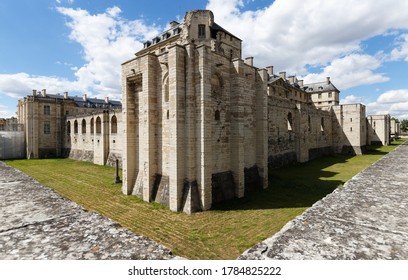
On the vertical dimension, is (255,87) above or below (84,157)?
above

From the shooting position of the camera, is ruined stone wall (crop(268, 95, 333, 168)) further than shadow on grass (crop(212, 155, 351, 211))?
Yes

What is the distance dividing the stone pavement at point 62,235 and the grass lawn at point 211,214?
5.03 m

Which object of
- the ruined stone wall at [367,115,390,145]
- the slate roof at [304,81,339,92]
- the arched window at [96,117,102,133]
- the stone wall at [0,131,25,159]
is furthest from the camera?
the slate roof at [304,81,339,92]

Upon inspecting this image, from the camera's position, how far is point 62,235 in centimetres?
284

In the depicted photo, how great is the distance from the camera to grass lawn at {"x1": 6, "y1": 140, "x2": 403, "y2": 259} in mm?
8203

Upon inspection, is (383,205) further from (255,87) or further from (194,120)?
(255,87)

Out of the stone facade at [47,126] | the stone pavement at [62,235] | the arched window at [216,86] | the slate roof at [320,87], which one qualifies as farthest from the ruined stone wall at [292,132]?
the stone facade at [47,126]

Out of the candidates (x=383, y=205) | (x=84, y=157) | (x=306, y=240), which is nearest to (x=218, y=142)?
(x=383, y=205)

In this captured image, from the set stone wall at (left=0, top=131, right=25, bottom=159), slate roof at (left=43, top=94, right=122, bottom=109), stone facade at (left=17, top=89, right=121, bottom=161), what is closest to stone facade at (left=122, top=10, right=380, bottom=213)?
stone facade at (left=17, top=89, right=121, bottom=161)

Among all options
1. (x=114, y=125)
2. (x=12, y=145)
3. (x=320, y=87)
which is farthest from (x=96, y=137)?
(x=320, y=87)

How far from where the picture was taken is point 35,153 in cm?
3397

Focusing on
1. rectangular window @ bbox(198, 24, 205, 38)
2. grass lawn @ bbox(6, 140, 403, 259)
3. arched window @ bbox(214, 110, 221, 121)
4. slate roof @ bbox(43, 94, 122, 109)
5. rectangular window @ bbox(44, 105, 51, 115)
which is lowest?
grass lawn @ bbox(6, 140, 403, 259)

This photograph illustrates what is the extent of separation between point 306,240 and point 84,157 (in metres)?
32.3

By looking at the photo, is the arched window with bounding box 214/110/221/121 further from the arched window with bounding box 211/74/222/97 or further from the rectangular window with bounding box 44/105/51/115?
the rectangular window with bounding box 44/105/51/115
